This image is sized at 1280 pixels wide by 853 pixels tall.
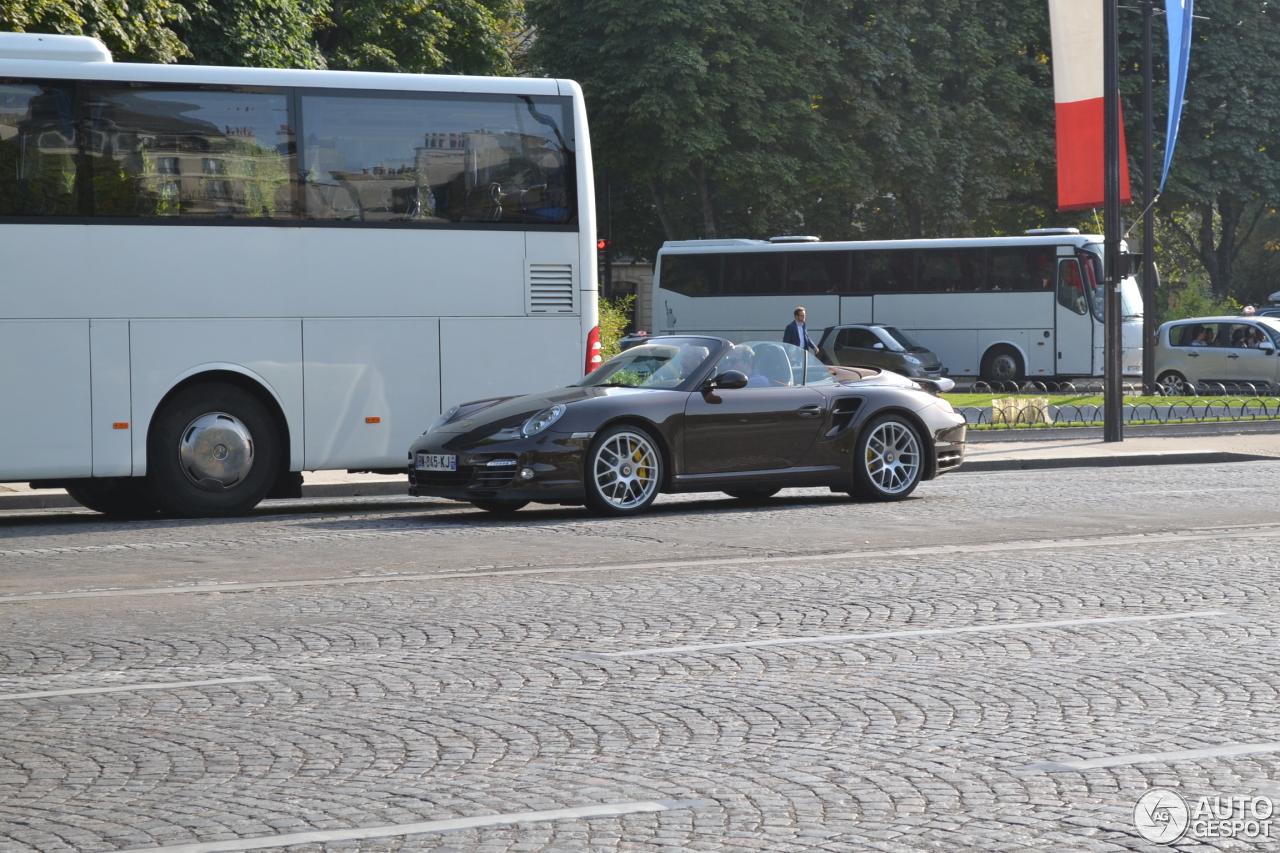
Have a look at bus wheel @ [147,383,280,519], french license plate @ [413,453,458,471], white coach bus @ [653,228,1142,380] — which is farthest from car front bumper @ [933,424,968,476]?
white coach bus @ [653,228,1142,380]

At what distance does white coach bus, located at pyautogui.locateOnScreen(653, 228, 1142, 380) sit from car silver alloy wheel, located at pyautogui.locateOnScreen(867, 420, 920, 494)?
24134mm

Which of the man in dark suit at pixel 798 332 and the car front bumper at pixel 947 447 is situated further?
the man in dark suit at pixel 798 332

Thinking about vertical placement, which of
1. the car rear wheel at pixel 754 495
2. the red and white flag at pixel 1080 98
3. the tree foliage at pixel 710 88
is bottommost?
the car rear wheel at pixel 754 495

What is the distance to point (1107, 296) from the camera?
2197 centimetres

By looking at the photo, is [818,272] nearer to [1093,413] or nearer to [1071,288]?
[1071,288]

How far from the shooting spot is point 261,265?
13.3 m

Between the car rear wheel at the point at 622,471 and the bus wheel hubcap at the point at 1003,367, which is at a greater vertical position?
the bus wheel hubcap at the point at 1003,367

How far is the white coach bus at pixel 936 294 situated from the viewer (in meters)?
37.0

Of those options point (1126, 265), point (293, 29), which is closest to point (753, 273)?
point (293, 29)

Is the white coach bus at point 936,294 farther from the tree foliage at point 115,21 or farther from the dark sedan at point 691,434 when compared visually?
the dark sedan at point 691,434

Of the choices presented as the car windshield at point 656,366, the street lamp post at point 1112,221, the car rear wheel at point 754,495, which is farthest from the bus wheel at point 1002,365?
the car windshield at point 656,366

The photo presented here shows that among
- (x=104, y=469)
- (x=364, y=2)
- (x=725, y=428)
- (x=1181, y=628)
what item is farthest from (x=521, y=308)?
(x=364, y=2)

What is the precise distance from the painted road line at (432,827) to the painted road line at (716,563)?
466cm

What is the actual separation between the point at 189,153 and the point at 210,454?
2443 mm
